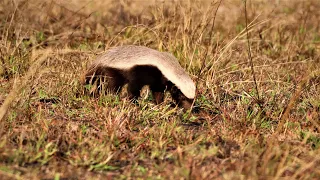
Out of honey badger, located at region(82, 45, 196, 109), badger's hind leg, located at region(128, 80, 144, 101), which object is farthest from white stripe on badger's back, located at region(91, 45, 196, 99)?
badger's hind leg, located at region(128, 80, 144, 101)

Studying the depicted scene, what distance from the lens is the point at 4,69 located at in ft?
14.7

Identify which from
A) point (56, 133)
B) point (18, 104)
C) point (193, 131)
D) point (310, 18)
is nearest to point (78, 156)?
point (56, 133)

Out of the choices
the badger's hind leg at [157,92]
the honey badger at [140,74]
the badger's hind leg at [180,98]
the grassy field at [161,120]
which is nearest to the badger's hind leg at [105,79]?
the honey badger at [140,74]

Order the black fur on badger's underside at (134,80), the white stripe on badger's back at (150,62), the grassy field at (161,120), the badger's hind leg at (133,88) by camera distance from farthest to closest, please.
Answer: the badger's hind leg at (133,88)
the black fur on badger's underside at (134,80)
the white stripe on badger's back at (150,62)
the grassy field at (161,120)

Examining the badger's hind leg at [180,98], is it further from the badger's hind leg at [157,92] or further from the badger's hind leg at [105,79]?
the badger's hind leg at [105,79]

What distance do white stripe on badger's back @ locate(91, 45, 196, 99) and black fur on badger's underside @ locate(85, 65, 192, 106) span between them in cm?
5

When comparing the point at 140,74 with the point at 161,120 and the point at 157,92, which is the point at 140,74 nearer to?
the point at 157,92

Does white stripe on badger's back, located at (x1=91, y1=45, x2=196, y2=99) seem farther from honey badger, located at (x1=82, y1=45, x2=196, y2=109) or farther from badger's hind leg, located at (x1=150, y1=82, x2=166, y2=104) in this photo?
badger's hind leg, located at (x1=150, y1=82, x2=166, y2=104)

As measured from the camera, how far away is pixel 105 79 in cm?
419

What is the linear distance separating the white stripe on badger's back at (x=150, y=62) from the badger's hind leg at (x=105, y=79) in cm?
6

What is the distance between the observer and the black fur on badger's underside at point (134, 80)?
13.4ft

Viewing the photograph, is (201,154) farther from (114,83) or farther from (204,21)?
(204,21)

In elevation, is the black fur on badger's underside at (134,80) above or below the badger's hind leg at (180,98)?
above

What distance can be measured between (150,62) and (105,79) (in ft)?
1.52
